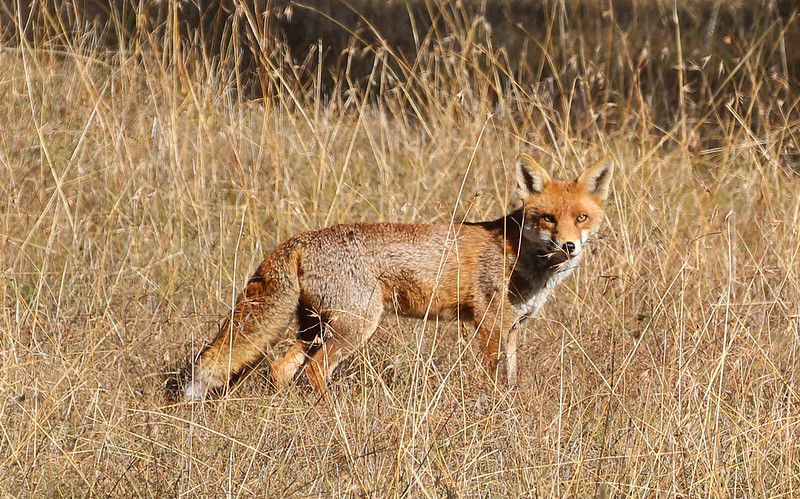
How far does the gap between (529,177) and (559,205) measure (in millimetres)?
265

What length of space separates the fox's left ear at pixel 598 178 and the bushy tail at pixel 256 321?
1.57 m

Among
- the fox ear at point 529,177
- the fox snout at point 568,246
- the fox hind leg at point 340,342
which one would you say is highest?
the fox ear at point 529,177

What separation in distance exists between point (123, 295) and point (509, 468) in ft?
8.97

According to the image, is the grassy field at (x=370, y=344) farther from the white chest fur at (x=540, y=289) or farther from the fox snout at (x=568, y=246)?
the fox snout at (x=568, y=246)

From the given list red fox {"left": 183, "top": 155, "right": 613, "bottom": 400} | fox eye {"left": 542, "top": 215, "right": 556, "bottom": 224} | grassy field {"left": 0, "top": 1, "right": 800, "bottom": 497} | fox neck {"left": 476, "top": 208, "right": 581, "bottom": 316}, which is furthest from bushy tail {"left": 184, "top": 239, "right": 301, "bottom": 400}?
fox eye {"left": 542, "top": 215, "right": 556, "bottom": 224}

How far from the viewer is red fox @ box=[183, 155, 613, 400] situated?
15.3ft

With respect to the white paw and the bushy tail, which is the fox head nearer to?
the bushy tail

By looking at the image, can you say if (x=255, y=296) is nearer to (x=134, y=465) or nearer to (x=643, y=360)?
(x=134, y=465)

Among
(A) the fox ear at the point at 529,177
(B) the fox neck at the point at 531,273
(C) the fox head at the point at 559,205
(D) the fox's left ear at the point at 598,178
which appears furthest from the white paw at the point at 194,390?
(D) the fox's left ear at the point at 598,178

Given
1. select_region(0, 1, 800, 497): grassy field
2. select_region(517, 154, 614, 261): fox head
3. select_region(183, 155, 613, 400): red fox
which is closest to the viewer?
select_region(0, 1, 800, 497): grassy field

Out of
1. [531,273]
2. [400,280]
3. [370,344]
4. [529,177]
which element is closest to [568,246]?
[531,273]

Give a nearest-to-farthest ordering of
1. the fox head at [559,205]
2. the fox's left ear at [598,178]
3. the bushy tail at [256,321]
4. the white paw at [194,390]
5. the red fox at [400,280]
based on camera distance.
→ 1. the white paw at [194,390]
2. the bushy tail at [256,321]
3. the red fox at [400,280]
4. the fox head at [559,205]
5. the fox's left ear at [598,178]

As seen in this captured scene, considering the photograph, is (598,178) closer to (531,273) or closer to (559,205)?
(559,205)

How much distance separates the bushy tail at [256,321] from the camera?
14.7ft
